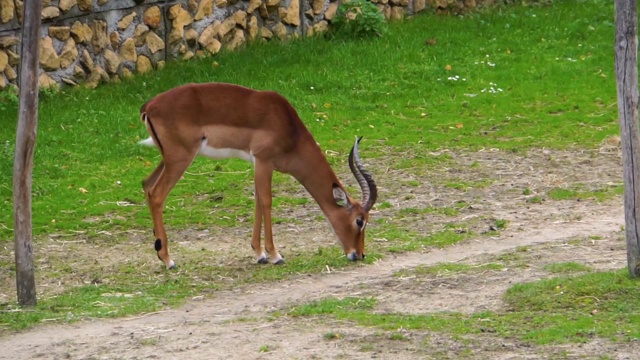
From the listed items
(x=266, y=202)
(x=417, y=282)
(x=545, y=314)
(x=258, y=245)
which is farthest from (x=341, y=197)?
(x=545, y=314)

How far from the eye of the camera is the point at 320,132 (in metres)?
12.7

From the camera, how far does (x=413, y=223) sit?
32.6 ft

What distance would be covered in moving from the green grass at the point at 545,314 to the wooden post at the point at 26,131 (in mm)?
1710

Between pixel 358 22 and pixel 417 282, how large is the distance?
8281 mm

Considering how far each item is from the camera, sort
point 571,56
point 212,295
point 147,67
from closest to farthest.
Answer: point 212,295 → point 147,67 → point 571,56

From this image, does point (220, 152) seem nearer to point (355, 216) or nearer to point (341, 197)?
point (341, 197)

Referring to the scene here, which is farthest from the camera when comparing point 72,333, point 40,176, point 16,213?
point 40,176

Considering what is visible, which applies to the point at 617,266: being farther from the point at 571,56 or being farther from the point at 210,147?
the point at 571,56

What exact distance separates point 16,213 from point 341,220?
245 cm

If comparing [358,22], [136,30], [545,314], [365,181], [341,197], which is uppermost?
[136,30]

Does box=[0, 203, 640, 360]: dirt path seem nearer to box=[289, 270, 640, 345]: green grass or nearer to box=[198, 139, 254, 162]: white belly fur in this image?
box=[289, 270, 640, 345]: green grass

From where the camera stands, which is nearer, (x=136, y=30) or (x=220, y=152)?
(x=220, y=152)

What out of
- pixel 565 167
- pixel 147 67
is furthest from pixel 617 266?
pixel 147 67

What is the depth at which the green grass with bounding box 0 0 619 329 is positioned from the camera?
8836 mm
